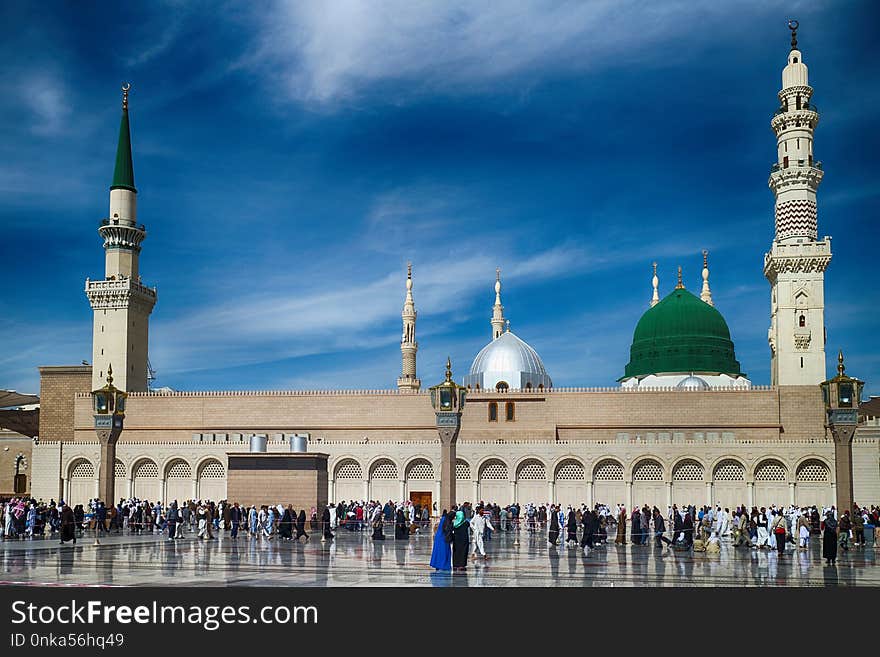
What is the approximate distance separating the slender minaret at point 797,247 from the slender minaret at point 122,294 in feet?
88.2

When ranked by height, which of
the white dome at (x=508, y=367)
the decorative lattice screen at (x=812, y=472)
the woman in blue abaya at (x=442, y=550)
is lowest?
the woman in blue abaya at (x=442, y=550)

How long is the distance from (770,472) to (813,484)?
144cm

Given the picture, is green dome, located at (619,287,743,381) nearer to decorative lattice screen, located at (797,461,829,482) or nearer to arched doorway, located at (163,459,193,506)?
decorative lattice screen, located at (797,461,829,482)

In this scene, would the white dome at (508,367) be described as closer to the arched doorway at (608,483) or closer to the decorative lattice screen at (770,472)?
the arched doorway at (608,483)

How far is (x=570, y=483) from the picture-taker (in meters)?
36.2


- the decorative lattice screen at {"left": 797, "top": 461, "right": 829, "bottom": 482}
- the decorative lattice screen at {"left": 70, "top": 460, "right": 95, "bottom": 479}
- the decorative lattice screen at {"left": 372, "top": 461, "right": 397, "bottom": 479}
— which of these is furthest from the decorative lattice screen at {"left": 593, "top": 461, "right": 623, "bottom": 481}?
the decorative lattice screen at {"left": 70, "top": 460, "right": 95, "bottom": 479}

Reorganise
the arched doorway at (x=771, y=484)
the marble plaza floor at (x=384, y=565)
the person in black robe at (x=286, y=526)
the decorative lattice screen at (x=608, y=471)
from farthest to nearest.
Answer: the decorative lattice screen at (x=608, y=471) → the arched doorway at (x=771, y=484) → the person in black robe at (x=286, y=526) → the marble plaza floor at (x=384, y=565)

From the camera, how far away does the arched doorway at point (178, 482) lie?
38625 mm

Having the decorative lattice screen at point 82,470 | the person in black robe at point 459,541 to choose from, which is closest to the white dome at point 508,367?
the decorative lattice screen at point 82,470

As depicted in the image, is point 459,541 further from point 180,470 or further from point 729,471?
point 180,470

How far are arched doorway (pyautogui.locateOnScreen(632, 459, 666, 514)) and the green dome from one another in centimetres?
1323

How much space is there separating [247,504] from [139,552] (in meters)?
7.41

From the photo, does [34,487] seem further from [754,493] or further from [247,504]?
[754,493]
